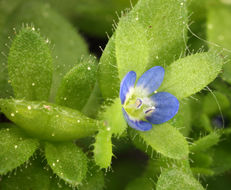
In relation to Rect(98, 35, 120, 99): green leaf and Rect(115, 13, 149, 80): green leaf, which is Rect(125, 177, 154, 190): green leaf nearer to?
Rect(98, 35, 120, 99): green leaf

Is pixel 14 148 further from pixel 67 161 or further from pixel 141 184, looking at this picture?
pixel 141 184

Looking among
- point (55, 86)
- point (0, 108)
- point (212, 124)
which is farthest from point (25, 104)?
point (212, 124)

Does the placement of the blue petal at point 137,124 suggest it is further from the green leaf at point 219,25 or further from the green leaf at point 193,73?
the green leaf at point 219,25

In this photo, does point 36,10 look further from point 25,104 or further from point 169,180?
point 169,180

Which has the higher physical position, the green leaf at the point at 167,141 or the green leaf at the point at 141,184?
the green leaf at the point at 167,141

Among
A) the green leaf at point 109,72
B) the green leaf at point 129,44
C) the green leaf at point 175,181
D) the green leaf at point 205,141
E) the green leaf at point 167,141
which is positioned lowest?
the green leaf at point 175,181

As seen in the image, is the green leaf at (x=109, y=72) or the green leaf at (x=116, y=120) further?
the green leaf at (x=109, y=72)

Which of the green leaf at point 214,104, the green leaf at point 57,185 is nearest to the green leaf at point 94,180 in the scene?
the green leaf at point 57,185

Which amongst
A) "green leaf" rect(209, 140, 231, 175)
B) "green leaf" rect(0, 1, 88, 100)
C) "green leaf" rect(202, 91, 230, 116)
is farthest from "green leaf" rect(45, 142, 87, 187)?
"green leaf" rect(202, 91, 230, 116)

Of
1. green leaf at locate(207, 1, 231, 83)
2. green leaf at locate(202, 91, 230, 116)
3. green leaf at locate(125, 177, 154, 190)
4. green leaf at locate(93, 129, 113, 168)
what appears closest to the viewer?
green leaf at locate(93, 129, 113, 168)
